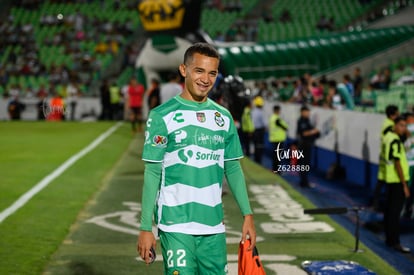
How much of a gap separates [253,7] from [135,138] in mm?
22133

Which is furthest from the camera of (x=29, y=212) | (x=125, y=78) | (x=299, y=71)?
(x=125, y=78)

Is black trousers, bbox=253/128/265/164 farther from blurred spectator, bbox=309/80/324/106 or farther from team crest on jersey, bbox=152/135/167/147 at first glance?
team crest on jersey, bbox=152/135/167/147

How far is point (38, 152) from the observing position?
2158cm

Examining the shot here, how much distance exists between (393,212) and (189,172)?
6180 mm

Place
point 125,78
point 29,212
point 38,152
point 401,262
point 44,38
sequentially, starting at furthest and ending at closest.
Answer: point 44,38 < point 125,78 < point 38,152 < point 29,212 < point 401,262

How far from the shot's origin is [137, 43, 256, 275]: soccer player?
15.4ft

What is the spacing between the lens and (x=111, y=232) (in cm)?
1033

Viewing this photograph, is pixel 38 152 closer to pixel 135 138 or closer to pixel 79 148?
pixel 79 148

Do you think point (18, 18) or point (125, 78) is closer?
point (125, 78)

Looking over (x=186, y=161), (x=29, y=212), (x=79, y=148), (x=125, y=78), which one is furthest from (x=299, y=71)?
(x=186, y=161)

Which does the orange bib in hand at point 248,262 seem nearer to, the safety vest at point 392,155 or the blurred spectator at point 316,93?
the safety vest at point 392,155

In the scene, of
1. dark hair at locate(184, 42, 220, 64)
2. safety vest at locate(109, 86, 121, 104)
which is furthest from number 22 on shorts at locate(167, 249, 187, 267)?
safety vest at locate(109, 86, 121, 104)

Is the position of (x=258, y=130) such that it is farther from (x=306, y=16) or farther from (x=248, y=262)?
(x=306, y=16)

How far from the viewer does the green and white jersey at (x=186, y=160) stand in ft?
15.5
